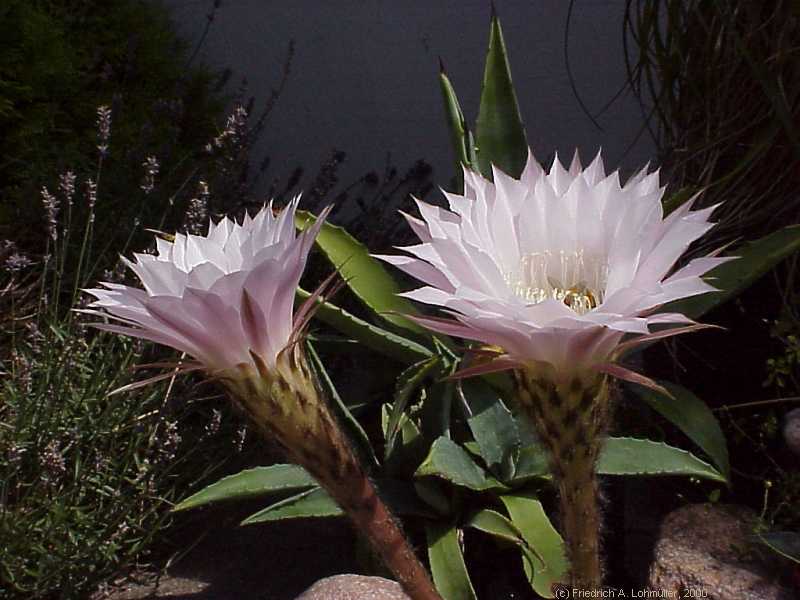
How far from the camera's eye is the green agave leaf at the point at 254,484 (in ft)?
5.37

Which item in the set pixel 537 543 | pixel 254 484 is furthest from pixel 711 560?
pixel 254 484

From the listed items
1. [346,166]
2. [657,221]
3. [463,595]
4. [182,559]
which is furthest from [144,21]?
[657,221]

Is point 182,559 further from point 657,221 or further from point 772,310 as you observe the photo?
point 657,221

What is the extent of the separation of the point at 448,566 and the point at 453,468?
7.0 inches

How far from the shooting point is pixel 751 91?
185cm

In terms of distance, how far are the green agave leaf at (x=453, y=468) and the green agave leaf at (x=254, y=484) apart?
251mm

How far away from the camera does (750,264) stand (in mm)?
1628

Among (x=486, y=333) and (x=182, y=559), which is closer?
(x=486, y=333)

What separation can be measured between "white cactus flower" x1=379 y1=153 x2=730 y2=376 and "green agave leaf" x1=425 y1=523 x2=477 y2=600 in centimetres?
86

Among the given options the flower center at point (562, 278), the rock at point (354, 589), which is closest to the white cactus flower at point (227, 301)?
the flower center at point (562, 278)

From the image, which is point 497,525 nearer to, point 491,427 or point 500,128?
point 491,427

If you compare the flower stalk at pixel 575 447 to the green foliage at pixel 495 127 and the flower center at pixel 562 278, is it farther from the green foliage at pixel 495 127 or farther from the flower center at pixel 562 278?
the green foliage at pixel 495 127

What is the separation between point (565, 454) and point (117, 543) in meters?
1.35

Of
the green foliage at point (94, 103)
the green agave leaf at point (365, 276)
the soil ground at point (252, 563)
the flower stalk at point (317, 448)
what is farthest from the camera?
the green foliage at point (94, 103)
